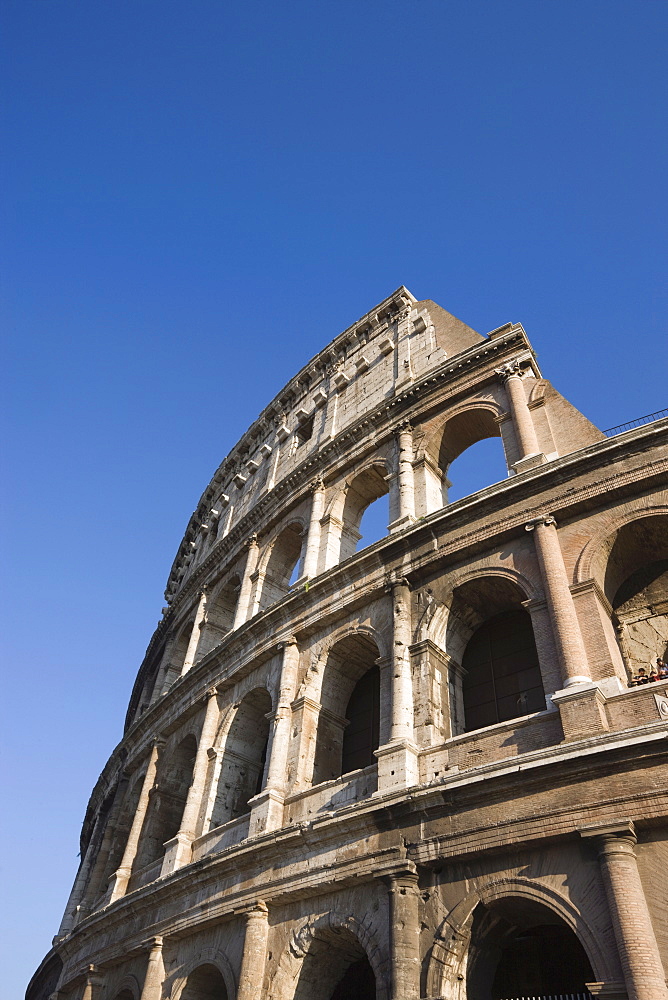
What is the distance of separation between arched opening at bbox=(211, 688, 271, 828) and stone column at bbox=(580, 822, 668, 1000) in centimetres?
769

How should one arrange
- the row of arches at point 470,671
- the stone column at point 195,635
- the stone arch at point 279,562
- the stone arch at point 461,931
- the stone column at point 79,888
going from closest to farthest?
the stone arch at point 461,931 → the row of arches at point 470,671 → the stone arch at point 279,562 → the stone column at point 195,635 → the stone column at point 79,888

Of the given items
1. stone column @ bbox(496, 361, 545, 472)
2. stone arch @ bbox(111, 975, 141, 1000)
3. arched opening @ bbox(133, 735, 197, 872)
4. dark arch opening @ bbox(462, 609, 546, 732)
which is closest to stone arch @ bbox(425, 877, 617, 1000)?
dark arch opening @ bbox(462, 609, 546, 732)

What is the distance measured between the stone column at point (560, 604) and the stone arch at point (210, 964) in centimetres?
665

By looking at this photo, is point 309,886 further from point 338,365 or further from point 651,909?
point 338,365

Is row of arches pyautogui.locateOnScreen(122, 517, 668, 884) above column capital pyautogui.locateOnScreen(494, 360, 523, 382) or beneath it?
beneath

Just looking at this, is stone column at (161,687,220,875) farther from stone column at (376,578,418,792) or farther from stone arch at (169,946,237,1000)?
stone column at (376,578,418,792)

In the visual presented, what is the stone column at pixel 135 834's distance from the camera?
1569cm

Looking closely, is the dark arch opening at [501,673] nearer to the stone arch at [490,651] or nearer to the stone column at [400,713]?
the stone arch at [490,651]

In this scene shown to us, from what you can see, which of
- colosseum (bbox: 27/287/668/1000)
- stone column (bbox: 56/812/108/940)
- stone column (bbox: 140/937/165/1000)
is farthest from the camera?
stone column (bbox: 56/812/108/940)

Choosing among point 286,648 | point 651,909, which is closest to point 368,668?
point 286,648

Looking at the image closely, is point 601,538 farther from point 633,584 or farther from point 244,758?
point 244,758

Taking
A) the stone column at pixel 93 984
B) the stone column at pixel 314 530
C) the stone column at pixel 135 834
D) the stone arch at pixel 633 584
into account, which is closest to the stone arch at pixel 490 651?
the stone arch at pixel 633 584

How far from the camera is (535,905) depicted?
312 inches

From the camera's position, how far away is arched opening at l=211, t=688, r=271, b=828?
13.9 metres
